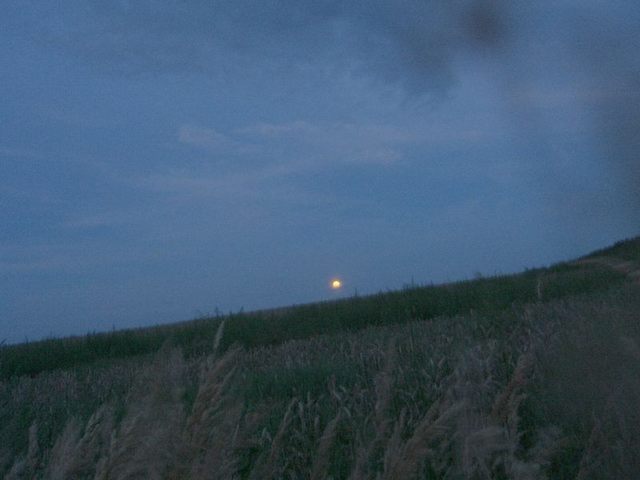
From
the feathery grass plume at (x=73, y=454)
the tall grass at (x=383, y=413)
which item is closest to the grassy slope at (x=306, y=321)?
the tall grass at (x=383, y=413)

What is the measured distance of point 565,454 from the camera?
14.7 feet

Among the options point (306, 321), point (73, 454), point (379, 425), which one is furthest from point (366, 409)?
point (306, 321)

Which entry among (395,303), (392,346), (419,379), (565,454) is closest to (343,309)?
(395,303)

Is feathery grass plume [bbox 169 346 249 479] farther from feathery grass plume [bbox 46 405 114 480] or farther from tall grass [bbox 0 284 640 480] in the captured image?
feathery grass plume [bbox 46 405 114 480]

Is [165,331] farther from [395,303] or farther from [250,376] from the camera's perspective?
[250,376]

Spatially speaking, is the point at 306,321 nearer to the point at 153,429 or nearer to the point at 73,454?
the point at 153,429

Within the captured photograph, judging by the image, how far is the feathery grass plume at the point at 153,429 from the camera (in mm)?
2838

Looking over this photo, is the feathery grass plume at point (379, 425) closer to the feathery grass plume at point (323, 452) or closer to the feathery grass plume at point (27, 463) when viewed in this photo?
the feathery grass plume at point (323, 452)

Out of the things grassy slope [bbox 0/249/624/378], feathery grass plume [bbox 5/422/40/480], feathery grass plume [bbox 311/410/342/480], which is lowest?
feathery grass plume [bbox 311/410/342/480]

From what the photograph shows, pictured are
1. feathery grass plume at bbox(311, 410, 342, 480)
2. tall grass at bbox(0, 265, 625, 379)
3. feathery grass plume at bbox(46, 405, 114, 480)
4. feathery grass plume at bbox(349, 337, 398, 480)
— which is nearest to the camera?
feathery grass plume at bbox(46, 405, 114, 480)

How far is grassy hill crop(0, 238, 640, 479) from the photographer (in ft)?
9.72

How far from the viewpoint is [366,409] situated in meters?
5.68

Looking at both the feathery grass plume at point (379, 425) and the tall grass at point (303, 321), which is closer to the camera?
the feathery grass plume at point (379, 425)

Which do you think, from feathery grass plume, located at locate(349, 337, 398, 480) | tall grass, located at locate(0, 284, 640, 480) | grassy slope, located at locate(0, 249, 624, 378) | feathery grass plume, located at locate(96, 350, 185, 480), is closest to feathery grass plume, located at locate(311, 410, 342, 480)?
tall grass, located at locate(0, 284, 640, 480)
